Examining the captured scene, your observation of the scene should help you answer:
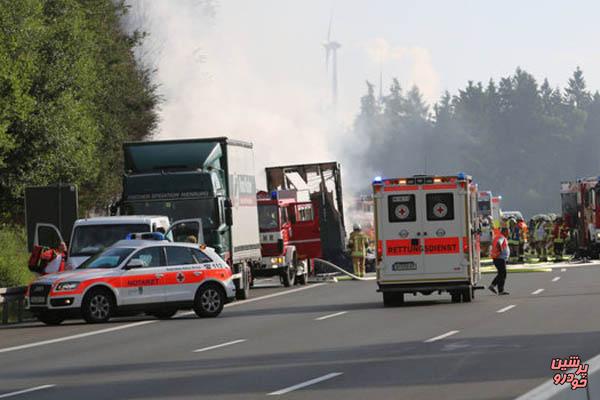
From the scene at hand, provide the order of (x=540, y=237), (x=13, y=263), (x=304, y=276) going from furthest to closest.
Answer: (x=540, y=237) < (x=304, y=276) < (x=13, y=263)

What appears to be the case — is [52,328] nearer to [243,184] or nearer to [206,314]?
[206,314]

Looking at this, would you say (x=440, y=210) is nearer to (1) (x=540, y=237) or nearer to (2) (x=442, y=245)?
(2) (x=442, y=245)

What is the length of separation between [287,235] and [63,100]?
1434 cm

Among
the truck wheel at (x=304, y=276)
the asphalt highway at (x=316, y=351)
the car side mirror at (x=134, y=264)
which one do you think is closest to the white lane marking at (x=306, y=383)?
the asphalt highway at (x=316, y=351)

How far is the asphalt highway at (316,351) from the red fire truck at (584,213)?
2407 centimetres

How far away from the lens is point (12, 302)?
30391 millimetres

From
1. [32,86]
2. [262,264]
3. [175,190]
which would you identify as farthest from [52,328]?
[32,86]

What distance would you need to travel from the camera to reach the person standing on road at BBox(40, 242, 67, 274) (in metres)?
30.7

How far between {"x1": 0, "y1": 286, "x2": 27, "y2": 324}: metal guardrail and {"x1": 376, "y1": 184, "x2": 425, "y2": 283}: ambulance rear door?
7521 millimetres

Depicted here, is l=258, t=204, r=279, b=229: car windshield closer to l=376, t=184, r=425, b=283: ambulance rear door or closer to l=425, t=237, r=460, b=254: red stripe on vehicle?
l=376, t=184, r=425, b=283: ambulance rear door

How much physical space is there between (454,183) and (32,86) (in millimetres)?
27650

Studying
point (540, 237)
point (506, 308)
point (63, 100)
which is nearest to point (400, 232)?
point (506, 308)

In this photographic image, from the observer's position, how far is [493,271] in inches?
1887

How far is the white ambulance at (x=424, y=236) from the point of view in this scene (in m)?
30.0
